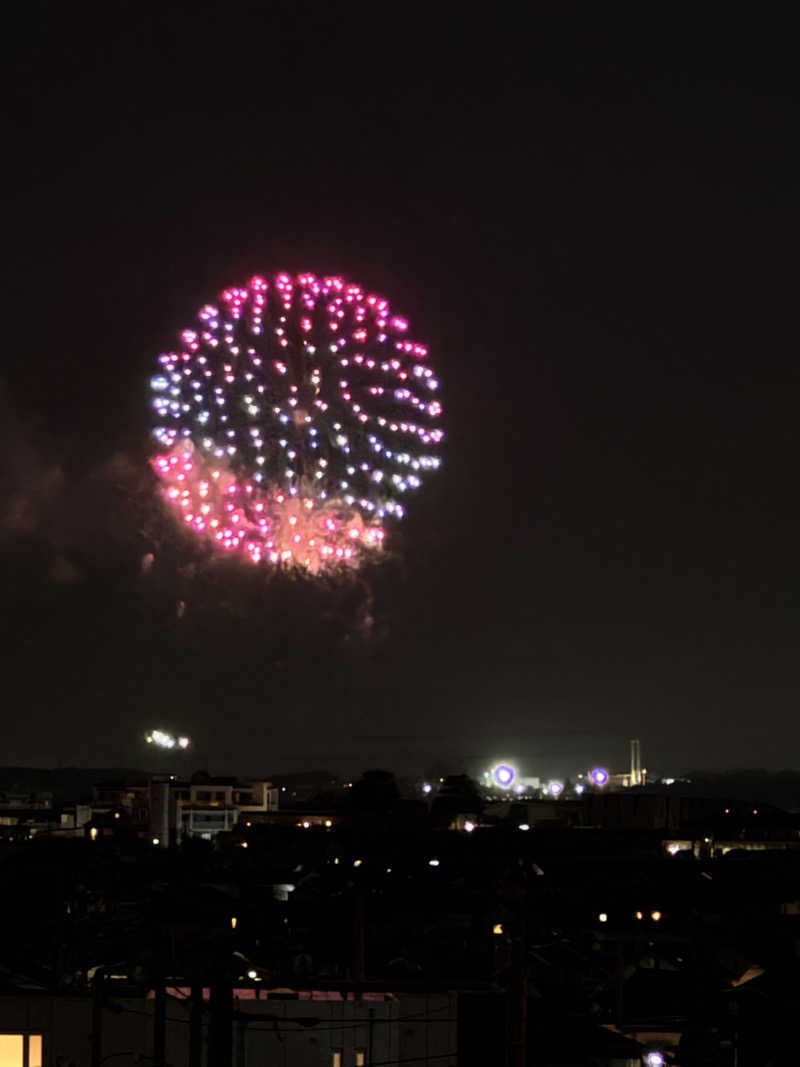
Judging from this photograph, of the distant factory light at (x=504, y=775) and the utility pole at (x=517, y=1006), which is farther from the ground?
the distant factory light at (x=504, y=775)

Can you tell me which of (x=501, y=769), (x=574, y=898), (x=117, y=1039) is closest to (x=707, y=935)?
(x=117, y=1039)

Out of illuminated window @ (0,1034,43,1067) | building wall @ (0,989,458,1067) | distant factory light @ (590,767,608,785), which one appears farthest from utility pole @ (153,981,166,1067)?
distant factory light @ (590,767,608,785)

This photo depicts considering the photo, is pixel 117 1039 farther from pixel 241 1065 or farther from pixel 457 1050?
pixel 457 1050

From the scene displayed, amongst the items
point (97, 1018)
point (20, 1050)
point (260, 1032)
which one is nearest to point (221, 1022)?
point (97, 1018)

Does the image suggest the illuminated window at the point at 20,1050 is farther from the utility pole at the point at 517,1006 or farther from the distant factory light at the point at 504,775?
the distant factory light at the point at 504,775

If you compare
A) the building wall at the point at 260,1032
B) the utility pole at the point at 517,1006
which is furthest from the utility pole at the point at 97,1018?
the utility pole at the point at 517,1006

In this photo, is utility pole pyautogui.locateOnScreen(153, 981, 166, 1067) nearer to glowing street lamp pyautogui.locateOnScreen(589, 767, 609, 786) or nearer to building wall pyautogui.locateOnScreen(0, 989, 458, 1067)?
building wall pyautogui.locateOnScreen(0, 989, 458, 1067)

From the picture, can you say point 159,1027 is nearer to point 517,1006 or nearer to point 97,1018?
point 97,1018

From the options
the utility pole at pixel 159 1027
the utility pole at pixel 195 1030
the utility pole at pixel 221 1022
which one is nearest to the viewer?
the utility pole at pixel 221 1022
